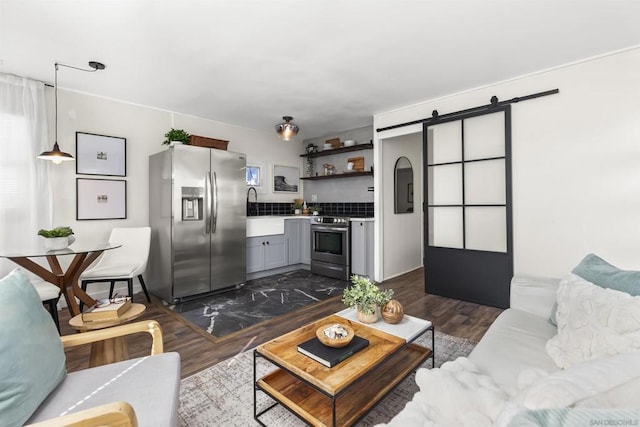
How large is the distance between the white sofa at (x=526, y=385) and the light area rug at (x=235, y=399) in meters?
0.60

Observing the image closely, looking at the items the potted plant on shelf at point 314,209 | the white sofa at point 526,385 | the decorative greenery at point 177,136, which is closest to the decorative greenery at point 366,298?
the white sofa at point 526,385

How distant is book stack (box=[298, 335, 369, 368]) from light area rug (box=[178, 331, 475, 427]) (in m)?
0.38

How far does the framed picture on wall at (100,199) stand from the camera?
11.1 ft

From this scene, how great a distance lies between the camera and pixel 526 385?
909 mm

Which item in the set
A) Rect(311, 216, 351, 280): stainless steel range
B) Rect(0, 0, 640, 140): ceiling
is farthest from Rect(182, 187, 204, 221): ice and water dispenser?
Rect(311, 216, 351, 280): stainless steel range

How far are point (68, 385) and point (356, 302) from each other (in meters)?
1.46

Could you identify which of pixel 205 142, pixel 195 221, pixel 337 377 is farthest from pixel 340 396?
pixel 205 142

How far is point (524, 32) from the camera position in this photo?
229cm

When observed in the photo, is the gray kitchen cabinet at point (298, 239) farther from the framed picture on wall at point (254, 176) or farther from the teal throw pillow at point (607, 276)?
the teal throw pillow at point (607, 276)

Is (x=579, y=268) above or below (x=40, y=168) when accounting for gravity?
below

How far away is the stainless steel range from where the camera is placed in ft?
14.7

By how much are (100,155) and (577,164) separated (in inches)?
204

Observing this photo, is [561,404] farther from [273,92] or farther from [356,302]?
[273,92]

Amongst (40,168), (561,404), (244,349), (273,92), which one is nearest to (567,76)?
(273,92)
